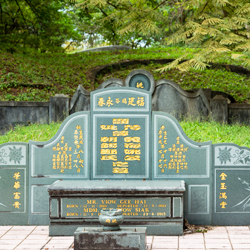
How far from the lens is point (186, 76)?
45.7 feet

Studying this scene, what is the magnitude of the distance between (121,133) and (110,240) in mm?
1816

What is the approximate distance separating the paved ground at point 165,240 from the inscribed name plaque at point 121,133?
111 cm

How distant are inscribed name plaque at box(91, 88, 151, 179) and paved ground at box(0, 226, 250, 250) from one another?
1114mm

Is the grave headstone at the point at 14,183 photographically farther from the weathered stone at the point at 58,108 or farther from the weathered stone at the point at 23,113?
the weathered stone at the point at 23,113

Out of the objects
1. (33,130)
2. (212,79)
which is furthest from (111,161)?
(212,79)

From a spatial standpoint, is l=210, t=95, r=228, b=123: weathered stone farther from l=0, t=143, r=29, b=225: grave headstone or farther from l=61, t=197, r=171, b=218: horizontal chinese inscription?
l=0, t=143, r=29, b=225: grave headstone

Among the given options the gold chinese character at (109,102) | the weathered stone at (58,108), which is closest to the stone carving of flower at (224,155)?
the gold chinese character at (109,102)

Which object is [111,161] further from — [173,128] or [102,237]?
[102,237]

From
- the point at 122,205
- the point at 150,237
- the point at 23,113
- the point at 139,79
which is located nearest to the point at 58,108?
the point at 23,113

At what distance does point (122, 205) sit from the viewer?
4910mm

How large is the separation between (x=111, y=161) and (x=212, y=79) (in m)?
9.21

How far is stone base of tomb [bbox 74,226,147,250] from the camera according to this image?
4.19 meters

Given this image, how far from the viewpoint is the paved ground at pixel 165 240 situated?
175 inches

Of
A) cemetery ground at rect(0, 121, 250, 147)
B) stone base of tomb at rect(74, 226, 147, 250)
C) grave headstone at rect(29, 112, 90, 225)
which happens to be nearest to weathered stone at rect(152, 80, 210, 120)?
cemetery ground at rect(0, 121, 250, 147)
